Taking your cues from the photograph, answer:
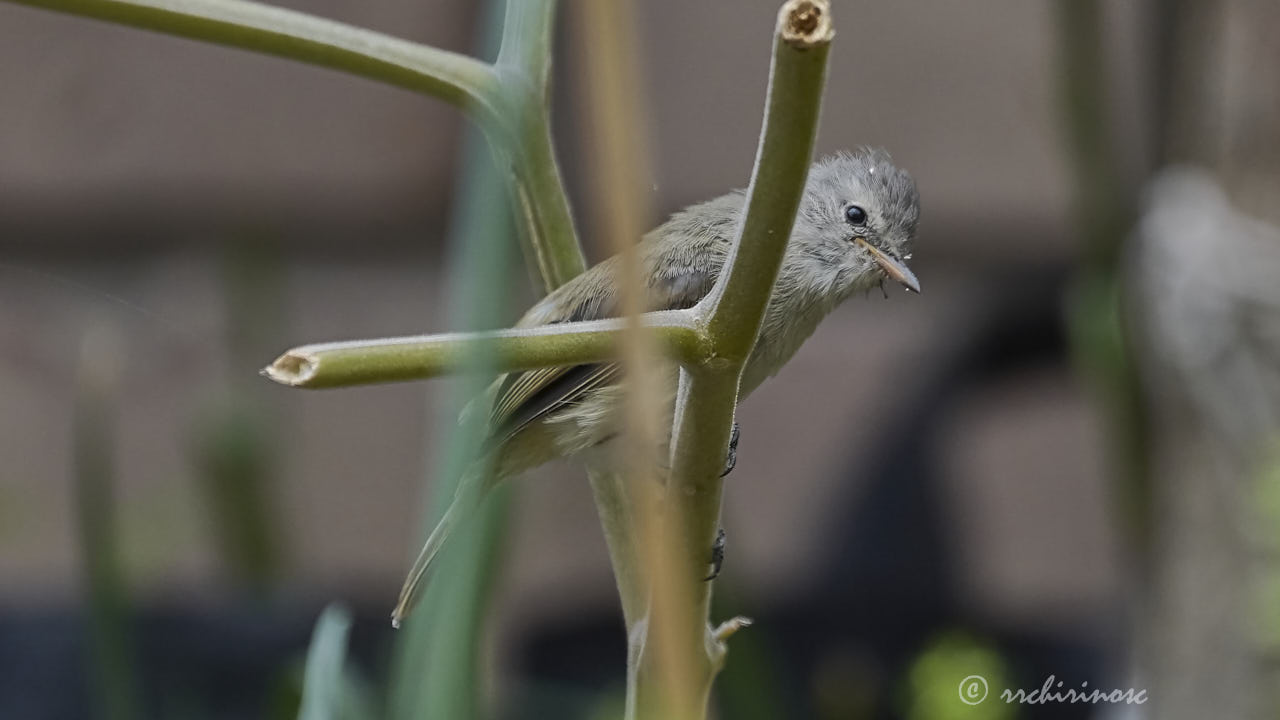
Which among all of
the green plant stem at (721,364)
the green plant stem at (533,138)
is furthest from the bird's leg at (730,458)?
the green plant stem at (533,138)

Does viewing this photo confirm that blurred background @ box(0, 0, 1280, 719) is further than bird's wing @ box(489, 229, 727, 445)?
Yes

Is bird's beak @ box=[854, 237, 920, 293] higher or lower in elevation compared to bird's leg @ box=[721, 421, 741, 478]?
higher

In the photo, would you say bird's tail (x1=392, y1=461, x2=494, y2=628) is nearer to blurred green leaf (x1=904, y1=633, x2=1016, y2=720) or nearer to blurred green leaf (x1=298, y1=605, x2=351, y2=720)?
blurred green leaf (x1=298, y1=605, x2=351, y2=720)

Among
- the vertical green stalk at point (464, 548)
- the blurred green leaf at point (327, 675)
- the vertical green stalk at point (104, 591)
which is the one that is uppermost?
the vertical green stalk at point (464, 548)

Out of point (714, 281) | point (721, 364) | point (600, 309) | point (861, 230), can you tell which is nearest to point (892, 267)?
point (861, 230)

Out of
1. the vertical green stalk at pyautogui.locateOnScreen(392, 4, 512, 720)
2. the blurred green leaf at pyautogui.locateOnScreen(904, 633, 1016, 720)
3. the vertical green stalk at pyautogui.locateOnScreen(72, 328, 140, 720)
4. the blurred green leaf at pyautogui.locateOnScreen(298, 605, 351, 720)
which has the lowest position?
the blurred green leaf at pyautogui.locateOnScreen(904, 633, 1016, 720)

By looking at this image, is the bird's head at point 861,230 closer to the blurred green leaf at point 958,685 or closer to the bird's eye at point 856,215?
the bird's eye at point 856,215

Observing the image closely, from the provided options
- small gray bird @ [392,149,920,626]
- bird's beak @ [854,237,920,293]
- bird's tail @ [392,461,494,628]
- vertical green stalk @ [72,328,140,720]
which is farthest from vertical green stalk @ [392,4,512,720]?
bird's beak @ [854,237,920,293]

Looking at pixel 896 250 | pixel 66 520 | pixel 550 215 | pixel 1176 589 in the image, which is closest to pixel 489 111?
pixel 550 215

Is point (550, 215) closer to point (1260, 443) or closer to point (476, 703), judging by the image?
point (476, 703)
